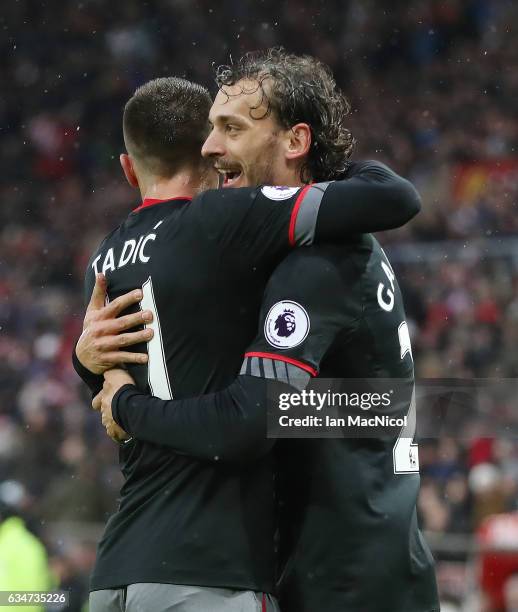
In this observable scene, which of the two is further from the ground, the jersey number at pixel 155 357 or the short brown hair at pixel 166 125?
the short brown hair at pixel 166 125

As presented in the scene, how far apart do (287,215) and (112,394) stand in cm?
59

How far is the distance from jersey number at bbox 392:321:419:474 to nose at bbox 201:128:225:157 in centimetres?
64

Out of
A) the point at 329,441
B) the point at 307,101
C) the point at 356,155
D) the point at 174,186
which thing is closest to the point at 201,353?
the point at 329,441

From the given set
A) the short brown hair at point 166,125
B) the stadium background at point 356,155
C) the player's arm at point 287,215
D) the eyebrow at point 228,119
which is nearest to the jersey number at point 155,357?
the player's arm at point 287,215

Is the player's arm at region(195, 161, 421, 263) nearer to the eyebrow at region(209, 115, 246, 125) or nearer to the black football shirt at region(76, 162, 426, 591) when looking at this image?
the black football shirt at region(76, 162, 426, 591)

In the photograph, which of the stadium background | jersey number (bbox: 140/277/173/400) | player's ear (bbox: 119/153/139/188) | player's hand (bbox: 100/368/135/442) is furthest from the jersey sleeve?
the stadium background

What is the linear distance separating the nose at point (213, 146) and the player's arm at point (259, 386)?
44cm

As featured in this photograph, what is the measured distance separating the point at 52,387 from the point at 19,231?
3797mm

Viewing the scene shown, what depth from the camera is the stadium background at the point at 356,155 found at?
6688 millimetres

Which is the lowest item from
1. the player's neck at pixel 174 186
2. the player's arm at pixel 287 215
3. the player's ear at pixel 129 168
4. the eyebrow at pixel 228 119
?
the player's arm at pixel 287 215

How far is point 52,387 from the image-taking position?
9.60 m

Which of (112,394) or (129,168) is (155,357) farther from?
(129,168)

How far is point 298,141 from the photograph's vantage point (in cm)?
266

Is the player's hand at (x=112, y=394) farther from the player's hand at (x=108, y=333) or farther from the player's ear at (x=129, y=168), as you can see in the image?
the player's ear at (x=129, y=168)
